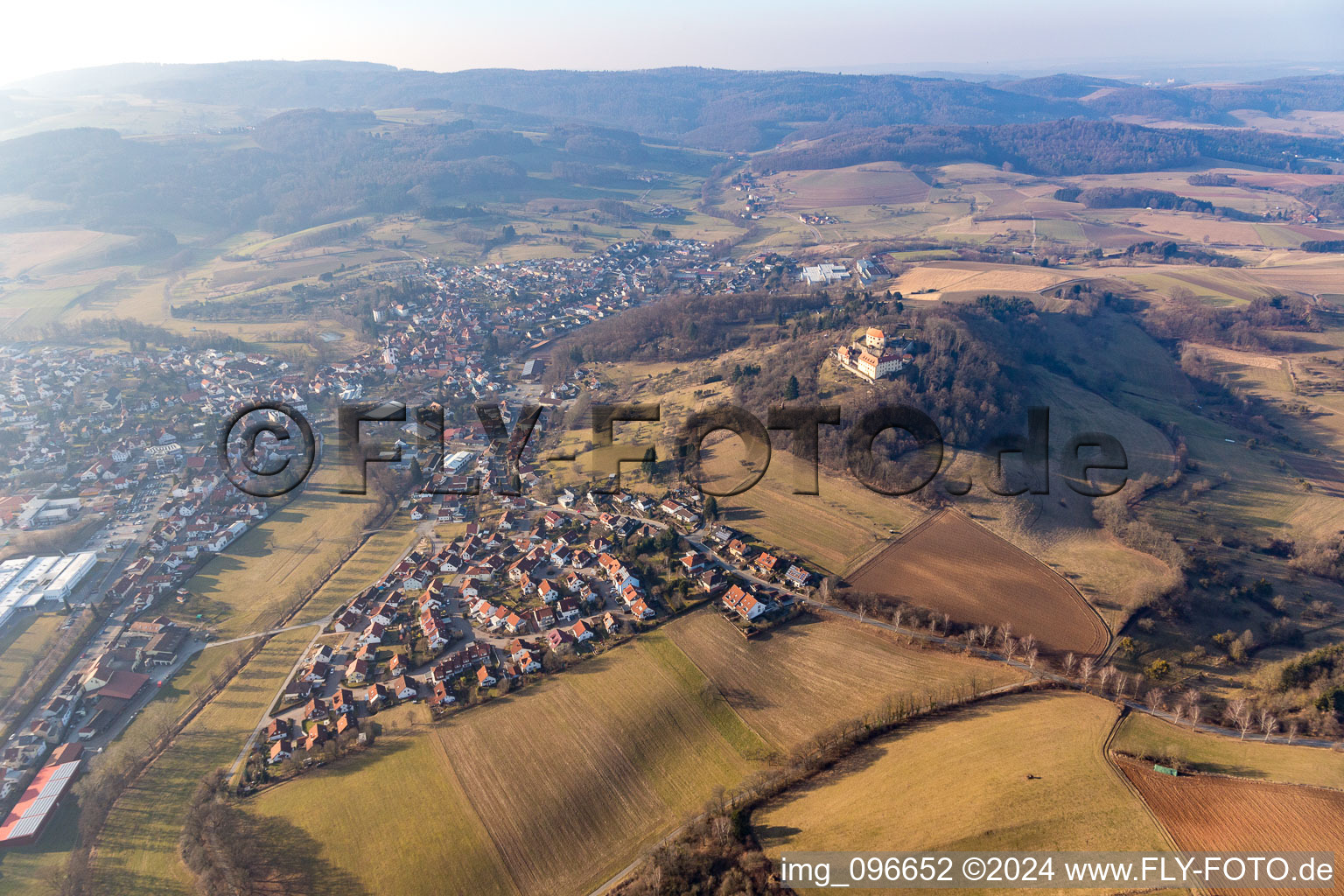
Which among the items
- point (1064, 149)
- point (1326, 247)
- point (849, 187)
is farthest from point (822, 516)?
point (1064, 149)

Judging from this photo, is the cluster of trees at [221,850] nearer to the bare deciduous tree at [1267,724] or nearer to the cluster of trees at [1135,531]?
the bare deciduous tree at [1267,724]

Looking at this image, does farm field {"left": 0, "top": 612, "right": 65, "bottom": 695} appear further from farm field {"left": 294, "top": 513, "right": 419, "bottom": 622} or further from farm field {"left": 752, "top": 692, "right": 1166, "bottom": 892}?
farm field {"left": 752, "top": 692, "right": 1166, "bottom": 892}

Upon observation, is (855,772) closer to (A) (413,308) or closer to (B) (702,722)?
(B) (702,722)

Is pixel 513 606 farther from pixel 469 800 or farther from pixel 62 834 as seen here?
pixel 62 834

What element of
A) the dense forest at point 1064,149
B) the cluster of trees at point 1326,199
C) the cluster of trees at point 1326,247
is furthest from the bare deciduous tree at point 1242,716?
the dense forest at point 1064,149

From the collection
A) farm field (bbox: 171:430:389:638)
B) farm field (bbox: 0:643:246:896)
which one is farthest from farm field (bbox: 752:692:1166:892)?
farm field (bbox: 171:430:389:638)

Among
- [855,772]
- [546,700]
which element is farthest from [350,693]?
[855,772]
